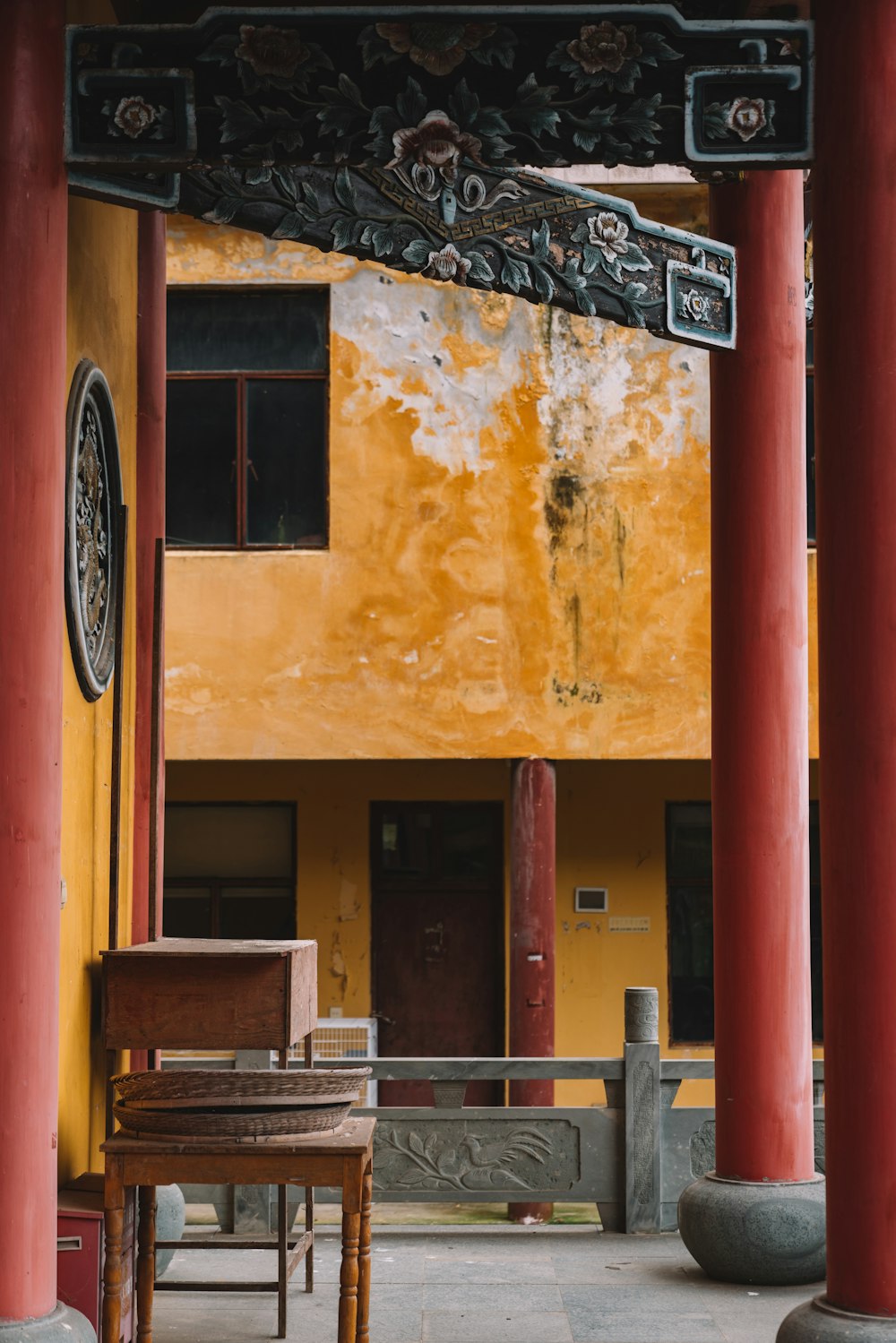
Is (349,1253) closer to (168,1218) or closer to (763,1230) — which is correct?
(168,1218)

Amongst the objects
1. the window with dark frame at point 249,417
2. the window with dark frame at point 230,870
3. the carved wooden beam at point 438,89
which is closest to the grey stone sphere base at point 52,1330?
the carved wooden beam at point 438,89

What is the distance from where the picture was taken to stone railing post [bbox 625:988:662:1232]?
7.70 metres

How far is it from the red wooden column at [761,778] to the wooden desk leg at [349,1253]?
202 cm

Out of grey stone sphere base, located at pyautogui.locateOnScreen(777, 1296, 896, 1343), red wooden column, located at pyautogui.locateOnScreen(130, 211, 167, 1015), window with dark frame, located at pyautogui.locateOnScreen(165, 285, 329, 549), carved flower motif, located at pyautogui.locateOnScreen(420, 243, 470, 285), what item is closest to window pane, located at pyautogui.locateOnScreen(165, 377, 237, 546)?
window with dark frame, located at pyautogui.locateOnScreen(165, 285, 329, 549)

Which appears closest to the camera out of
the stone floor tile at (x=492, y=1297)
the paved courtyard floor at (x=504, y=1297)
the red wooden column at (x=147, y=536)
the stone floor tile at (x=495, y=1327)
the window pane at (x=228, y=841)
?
the stone floor tile at (x=495, y=1327)

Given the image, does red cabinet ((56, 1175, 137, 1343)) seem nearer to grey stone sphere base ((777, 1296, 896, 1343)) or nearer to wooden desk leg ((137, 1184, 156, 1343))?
wooden desk leg ((137, 1184, 156, 1343))

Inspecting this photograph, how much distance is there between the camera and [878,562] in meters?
4.39

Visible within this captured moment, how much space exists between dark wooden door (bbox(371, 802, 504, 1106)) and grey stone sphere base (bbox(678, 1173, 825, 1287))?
6918 millimetres

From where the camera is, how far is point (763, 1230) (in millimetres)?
6293

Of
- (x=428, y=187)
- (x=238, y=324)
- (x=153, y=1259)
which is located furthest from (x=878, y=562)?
(x=238, y=324)

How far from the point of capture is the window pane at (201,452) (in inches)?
480

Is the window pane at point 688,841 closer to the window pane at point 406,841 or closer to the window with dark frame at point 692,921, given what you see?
the window with dark frame at point 692,921

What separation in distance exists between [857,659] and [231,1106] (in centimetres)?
218

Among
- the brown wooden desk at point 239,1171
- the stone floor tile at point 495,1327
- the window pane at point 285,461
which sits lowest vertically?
the stone floor tile at point 495,1327
